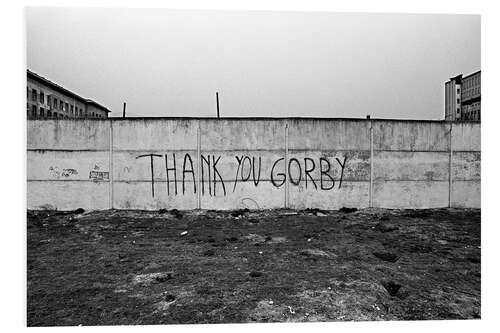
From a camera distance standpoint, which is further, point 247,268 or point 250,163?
point 250,163

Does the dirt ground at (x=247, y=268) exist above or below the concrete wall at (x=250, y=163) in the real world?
below

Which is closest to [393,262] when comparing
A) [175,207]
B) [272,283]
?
[272,283]

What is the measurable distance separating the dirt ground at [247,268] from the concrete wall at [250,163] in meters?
0.52

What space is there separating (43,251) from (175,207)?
2.69 m

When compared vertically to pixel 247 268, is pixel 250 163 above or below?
above

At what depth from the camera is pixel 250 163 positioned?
713 cm

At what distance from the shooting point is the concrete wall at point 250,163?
22.9 feet

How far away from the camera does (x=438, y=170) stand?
7.34 metres

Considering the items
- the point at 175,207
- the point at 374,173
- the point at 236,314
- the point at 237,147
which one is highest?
the point at 237,147

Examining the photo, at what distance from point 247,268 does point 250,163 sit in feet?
10.9

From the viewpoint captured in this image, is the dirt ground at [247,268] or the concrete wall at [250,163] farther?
the concrete wall at [250,163]

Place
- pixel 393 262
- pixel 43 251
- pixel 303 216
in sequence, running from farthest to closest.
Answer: pixel 303 216 < pixel 43 251 < pixel 393 262

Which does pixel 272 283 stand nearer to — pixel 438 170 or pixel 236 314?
pixel 236 314

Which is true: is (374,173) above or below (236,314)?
above
